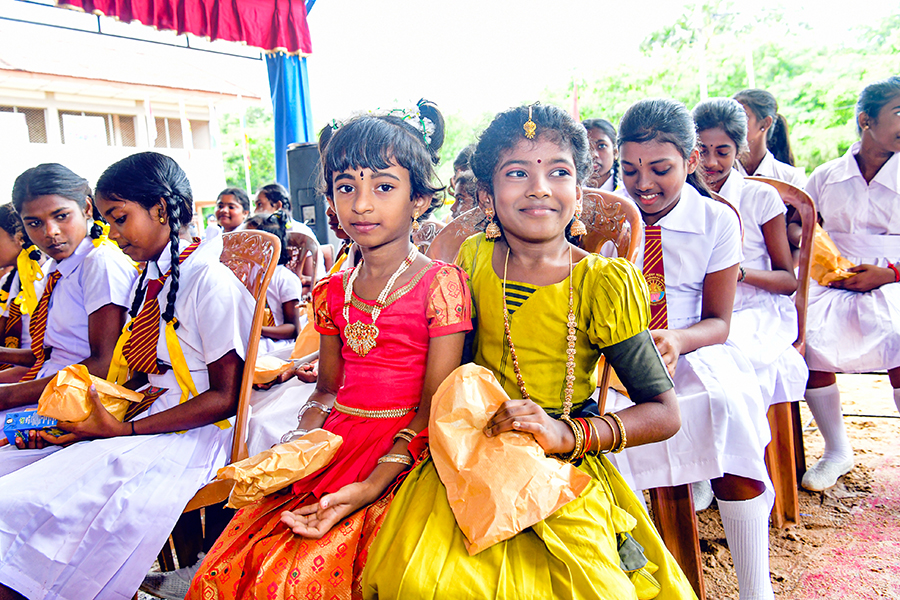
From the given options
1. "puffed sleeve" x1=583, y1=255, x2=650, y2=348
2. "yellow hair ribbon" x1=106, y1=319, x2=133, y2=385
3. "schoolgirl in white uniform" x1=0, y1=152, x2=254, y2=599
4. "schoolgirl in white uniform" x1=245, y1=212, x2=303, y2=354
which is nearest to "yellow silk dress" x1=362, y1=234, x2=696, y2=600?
"puffed sleeve" x1=583, y1=255, x2=650, y2=348

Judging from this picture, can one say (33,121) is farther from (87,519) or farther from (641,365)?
(641,365)

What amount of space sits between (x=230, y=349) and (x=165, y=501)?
44 centimetres

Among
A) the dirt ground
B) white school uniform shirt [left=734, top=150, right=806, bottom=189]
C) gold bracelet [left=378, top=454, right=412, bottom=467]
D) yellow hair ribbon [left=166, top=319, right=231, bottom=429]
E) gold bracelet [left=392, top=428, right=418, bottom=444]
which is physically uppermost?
white school uniform shirt [left=734, top=150, right=806, bottom=189]

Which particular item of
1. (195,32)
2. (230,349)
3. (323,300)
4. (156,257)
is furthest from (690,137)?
(195,32)

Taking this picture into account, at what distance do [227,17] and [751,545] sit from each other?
6553mm

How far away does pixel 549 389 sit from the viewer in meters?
1.31

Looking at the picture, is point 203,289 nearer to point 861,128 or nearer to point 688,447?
point 688,447

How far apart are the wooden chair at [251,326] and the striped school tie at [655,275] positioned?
3.88 ft

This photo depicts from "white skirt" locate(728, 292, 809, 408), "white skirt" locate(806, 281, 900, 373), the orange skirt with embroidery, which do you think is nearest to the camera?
the orange skirt with embroidery

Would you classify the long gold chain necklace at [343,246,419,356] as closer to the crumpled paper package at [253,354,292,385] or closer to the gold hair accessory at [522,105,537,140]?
the gold hair accessory at [522,105,537,140]

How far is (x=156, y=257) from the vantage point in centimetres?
190

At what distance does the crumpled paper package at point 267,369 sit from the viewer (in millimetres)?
2191

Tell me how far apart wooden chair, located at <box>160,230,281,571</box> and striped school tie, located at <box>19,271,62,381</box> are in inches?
32.6

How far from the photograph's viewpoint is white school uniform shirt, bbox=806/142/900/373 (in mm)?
2457
